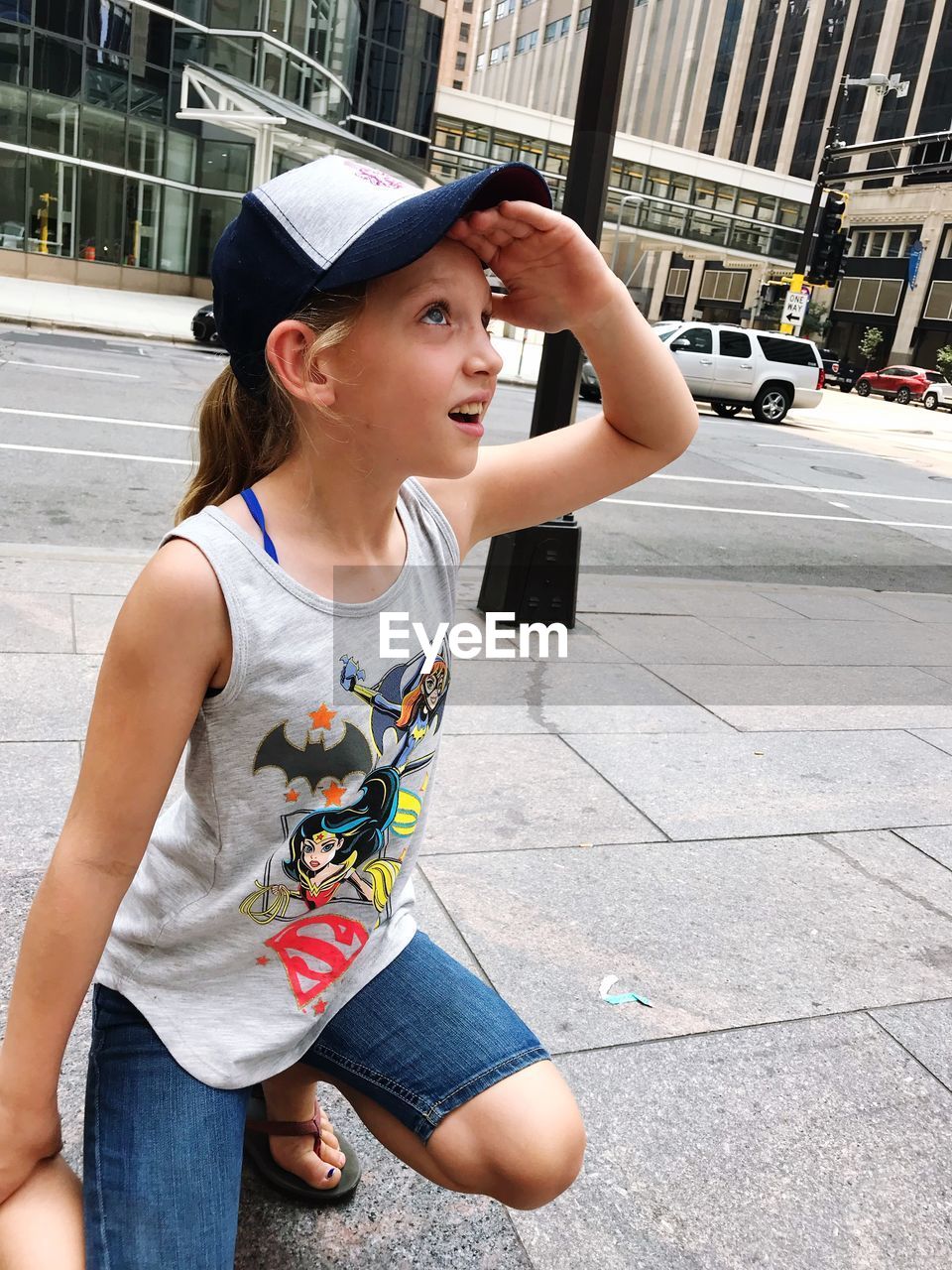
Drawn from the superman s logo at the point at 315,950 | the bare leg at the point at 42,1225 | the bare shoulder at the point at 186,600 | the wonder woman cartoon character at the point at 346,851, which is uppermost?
the bare shoulder at the point at 186,600

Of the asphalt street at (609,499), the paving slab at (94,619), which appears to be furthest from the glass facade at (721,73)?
the paving slab at (94,619)

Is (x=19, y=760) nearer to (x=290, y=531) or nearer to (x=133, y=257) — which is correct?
(x=290, y=531)

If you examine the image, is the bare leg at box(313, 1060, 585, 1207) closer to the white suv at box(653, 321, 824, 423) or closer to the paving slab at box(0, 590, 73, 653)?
the paving slab at box(0, 590, 73, 653)

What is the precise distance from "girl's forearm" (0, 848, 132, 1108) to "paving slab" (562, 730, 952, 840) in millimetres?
2340

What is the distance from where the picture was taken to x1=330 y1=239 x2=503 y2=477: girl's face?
1314 millimetres

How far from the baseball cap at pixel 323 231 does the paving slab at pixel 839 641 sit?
404 centimetres

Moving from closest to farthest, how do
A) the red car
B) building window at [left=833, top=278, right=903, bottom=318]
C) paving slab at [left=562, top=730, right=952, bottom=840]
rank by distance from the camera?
1. paving slab at [left=562, top=730, right=952, bottom=840]
2. the red car
3. building window at [left=833, top=278, right=903, bottom=318]

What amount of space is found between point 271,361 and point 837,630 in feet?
18.0

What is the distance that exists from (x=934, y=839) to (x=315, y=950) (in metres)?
2.71

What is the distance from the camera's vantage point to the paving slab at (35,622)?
164 inches

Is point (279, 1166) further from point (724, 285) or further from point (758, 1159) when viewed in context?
point (724, 285)

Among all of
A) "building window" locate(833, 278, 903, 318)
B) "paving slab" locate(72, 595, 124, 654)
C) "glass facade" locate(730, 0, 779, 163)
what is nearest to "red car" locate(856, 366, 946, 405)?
"building window" locate(833, 278, 903, 318)

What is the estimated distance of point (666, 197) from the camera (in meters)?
44.4

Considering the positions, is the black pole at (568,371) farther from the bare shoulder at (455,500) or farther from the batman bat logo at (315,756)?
the batman bat logo at (315,756)
